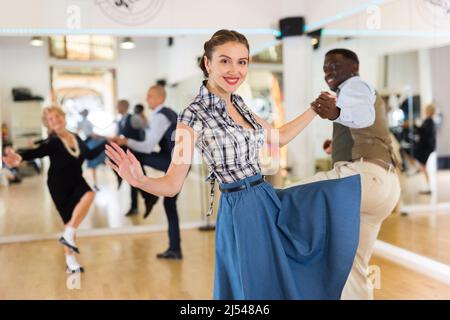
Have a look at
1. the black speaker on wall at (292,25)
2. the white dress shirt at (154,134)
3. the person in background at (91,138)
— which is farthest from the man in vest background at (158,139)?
the black speaker on wall at (292,25)

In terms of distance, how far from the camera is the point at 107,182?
210 inches

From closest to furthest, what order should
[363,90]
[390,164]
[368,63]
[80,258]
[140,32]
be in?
[363,90] < [390,164] < [368,63] < [140,32] < [80,258]

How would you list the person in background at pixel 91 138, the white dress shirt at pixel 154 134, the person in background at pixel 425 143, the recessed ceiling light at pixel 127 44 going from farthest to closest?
the recessed ceiling light at pixel 127 44, the person in background at pixel 425 143, the person in background at pixel 91 138, the white dress shirt at pixel 154 134

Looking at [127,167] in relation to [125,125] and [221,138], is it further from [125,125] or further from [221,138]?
[125,125]

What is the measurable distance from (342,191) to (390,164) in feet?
2.72

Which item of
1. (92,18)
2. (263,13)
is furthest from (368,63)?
(92,18)

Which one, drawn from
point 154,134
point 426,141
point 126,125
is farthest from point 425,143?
point 126,125

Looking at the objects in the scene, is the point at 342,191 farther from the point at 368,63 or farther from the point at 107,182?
the point at 107,182

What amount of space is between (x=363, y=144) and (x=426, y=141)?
2553 mm

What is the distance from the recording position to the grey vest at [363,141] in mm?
2549

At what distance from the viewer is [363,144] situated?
2.57 meters

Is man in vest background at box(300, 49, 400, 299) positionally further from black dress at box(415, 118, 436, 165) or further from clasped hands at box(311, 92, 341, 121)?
black dress at box(415, 118, 436, 165)

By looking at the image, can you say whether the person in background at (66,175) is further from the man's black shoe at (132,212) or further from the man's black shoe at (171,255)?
the man's black shoe at (132,212)

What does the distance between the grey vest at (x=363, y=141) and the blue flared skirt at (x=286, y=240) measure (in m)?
0.60
